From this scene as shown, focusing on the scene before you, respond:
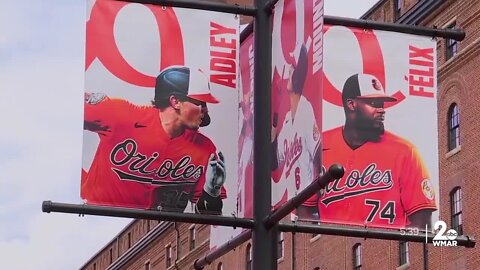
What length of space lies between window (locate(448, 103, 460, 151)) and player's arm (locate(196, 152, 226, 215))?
3273 centimetres

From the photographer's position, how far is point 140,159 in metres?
10.8

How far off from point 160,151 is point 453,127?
109 feet

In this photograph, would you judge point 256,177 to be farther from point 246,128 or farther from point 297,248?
point 297,248

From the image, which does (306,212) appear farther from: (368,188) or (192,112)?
(192,112)

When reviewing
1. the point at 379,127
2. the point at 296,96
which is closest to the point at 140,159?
the point at 296,96

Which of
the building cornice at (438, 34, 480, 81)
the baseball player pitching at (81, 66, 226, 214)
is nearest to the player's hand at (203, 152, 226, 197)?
the baseball player pitching at (81, 66, 226, 214)

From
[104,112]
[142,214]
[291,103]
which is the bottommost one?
[142,214]

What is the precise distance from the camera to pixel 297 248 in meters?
53.8

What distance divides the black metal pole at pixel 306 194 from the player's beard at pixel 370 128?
1150mm

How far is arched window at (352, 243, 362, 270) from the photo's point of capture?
159 ft

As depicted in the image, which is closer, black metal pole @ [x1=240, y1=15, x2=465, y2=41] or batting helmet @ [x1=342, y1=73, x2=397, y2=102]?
batting helmet @ [x1=342, y1=73, x2=397, y2=102]

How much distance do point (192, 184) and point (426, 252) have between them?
32935 mm

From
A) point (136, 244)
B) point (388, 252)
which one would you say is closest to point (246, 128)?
point (388, 252)

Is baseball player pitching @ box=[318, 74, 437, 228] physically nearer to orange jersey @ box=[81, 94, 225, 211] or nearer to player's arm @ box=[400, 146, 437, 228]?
player's arm @ box=[400, 146, 437, 228]
